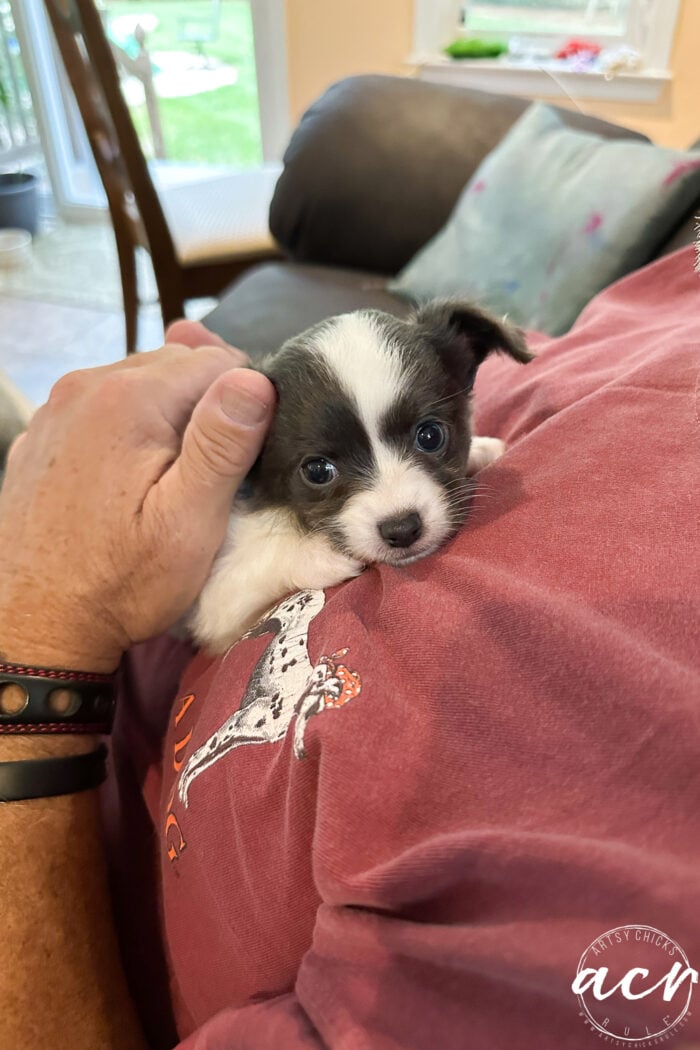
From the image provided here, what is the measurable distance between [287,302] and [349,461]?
1.27 m

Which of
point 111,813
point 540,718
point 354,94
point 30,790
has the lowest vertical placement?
point 111,813

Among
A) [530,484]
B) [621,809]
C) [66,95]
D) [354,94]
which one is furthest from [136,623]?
[66,95]

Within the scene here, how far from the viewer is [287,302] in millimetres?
2082

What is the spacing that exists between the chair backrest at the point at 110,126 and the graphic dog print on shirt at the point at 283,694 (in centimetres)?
242

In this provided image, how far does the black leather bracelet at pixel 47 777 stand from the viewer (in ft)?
2.36

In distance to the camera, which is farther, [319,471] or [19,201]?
[19,201]

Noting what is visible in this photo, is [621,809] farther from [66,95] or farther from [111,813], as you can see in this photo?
[66,95]

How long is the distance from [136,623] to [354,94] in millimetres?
1989

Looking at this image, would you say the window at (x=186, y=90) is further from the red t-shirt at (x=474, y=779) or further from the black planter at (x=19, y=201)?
the red t-shirt at (x=474, y=779)

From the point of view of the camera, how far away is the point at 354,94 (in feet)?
7.44

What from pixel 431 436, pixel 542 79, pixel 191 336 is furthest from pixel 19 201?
pixel 431 436

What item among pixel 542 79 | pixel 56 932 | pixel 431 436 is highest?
pixel 542 79

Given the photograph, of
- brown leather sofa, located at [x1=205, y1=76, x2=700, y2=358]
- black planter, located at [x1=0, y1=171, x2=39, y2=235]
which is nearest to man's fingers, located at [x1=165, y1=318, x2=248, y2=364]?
brown leather sofa, located at [x1=205, y1=76, x2=700, y2=358]

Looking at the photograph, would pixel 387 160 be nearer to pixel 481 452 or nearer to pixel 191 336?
pixel 191 336
